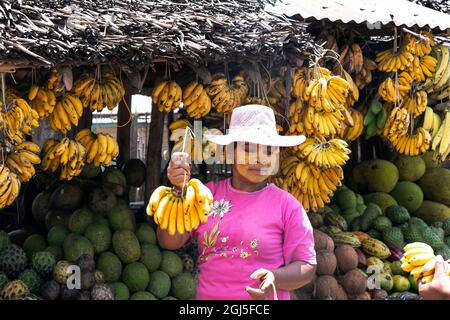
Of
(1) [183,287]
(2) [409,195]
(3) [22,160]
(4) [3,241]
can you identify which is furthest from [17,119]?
(2) [409,195]

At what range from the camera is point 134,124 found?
708 cm

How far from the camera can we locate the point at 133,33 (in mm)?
4102

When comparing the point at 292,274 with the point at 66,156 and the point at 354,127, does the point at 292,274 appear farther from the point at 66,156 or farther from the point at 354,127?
the point at 354,127

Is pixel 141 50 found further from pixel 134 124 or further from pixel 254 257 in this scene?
pixel 134 124

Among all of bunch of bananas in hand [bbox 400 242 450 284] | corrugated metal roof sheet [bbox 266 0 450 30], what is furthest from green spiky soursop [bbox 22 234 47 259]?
bunch of bananas in hand [bbox 400 242 450 284]

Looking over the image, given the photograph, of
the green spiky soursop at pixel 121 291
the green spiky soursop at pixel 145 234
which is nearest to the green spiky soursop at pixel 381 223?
the green spiky soursop at pixel 145 234

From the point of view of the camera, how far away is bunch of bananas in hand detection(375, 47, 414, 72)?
5320 mm

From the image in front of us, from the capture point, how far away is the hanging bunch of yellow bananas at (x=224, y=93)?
4477 millimetres

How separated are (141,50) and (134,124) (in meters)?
3.22

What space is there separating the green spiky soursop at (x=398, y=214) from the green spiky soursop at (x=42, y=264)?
294 cm

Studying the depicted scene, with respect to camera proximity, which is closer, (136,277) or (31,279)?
(31,279)

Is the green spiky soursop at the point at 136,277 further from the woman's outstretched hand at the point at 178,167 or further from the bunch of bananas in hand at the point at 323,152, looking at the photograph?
the woman's outstretched hand at the point at 178,167

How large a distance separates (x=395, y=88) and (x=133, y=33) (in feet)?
7.66
